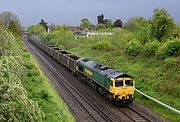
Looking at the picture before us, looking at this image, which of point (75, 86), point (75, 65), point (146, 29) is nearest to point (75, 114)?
point (75, 86)

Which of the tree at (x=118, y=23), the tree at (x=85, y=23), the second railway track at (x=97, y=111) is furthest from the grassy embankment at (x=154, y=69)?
the tree at (x=85, y=23)

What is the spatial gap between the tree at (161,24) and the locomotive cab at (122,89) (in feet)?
64.9

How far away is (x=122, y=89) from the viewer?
91.4 feet

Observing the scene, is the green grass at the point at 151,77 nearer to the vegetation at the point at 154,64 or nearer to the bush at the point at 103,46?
the vegetation at the point at 154,64

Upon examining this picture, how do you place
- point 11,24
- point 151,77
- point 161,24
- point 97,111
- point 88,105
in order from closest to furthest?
1. point 97,111
2. point 88,105
3. point 151,77
4. point 161,24
5. point 11,24

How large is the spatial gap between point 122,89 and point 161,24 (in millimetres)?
20949

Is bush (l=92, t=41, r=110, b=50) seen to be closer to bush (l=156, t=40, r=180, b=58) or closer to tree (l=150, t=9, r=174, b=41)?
tree (l=150, t=9, r=174, b=41)

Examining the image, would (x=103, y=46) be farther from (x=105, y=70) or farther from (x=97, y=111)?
(x=97, y=111)

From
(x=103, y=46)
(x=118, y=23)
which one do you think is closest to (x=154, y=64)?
(x=103, y=46)

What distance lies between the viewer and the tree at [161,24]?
1794 inches

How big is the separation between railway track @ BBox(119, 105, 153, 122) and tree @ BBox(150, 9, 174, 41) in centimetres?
2083

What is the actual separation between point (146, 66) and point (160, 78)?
6811 millimetres

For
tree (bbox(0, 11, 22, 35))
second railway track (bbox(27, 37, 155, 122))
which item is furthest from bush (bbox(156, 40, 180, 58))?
tree (bbox(0, 11, 22, 35))

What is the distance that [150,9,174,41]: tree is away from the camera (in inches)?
1794
